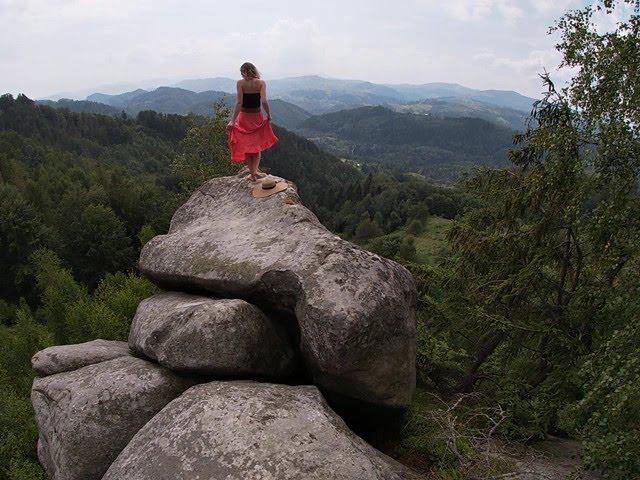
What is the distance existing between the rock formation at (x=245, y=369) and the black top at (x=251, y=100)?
334cm

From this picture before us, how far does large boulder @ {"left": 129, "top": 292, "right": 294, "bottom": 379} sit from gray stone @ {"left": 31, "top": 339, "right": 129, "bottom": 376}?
185cm

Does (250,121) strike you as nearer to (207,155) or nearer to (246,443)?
(246,443)

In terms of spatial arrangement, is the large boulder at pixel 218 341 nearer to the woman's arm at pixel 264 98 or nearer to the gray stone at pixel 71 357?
the gray stone at pixel 71 357

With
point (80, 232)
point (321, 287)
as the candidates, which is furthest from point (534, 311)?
point (80, 232)

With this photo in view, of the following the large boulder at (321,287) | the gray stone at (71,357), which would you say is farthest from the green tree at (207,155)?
the large boulder at (321,287)

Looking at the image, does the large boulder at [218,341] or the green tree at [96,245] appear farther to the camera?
the green tree at [96,245]

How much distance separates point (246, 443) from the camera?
23.7 feet

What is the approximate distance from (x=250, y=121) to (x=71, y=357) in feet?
25.6

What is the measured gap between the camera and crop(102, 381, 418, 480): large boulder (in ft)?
23.0

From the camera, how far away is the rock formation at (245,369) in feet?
24.1

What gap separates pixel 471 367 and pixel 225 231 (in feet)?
35.2

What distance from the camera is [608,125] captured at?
1035cm

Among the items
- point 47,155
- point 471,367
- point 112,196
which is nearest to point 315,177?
point 47,155

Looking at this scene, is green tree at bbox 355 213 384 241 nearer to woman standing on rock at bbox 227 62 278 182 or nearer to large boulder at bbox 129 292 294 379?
woman standing on rock at bbox 227 62 278 182
